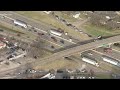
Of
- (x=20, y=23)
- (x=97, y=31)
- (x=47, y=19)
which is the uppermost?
(x=47, y=19)

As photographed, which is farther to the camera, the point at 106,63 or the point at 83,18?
the point at 83,18

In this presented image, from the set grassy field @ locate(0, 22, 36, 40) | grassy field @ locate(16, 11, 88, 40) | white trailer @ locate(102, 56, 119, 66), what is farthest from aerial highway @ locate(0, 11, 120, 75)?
white trailer @ locate(102, 56, 119, 66)

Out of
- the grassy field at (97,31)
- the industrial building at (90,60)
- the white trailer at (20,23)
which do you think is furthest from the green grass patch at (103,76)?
the white trailer at (20,23)

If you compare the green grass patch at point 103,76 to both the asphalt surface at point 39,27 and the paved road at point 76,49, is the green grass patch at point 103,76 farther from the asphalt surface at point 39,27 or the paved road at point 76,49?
the asphalt surface at point 39,27

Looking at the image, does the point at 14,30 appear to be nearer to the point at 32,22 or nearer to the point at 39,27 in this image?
the point at 32,22

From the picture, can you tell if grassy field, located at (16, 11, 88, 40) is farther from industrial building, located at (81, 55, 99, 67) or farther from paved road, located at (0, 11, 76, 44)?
industrial building, located at (81, 55, 99, 67)

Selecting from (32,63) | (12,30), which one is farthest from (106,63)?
(12,30)

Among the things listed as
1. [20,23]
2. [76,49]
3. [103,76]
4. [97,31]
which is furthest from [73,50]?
[20,23]
